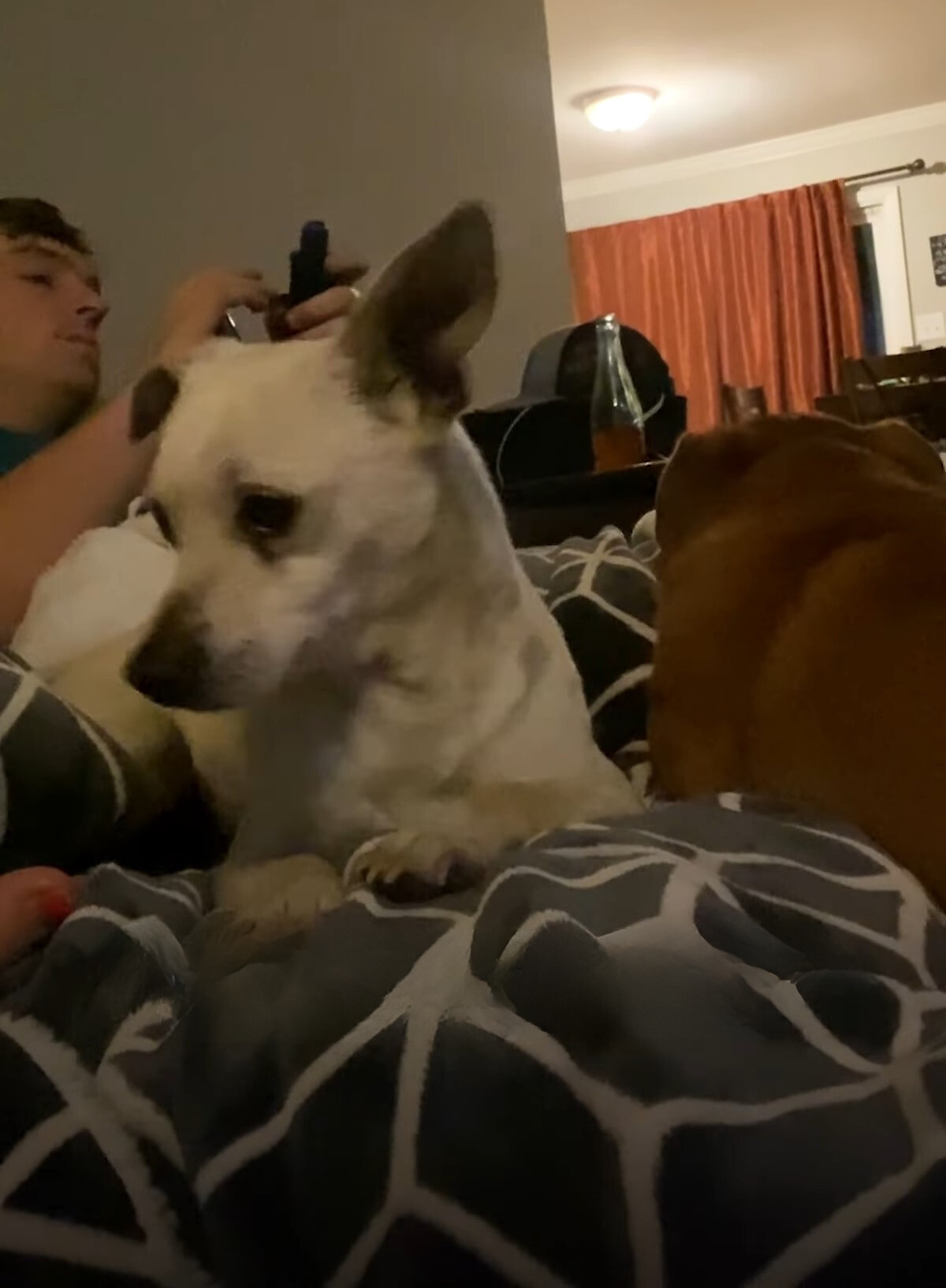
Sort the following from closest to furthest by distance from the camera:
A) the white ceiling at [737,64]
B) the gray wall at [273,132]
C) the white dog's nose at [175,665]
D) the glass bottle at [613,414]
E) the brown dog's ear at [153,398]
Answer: the white dog's nose at [175,665], the brown dog's ear at [153,398], the gray wall at [273,132], the glass bottle at [613,414], the white ceiling at [737,64]

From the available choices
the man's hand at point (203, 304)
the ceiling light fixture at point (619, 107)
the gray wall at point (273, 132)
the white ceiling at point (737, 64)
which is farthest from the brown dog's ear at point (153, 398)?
the ceiling light fixture at point (619, 107)

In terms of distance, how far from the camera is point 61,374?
61.7 inches

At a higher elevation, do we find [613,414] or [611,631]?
[613,414]

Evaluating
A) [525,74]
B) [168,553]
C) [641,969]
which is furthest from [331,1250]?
[525,74]

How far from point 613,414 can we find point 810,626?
4.94ft

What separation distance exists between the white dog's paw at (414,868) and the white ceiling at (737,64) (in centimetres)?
433

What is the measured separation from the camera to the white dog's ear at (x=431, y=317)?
86 centimetres

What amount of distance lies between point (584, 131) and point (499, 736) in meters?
5.72

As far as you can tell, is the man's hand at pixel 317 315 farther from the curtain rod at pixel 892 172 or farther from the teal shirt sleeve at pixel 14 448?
the curtain rod at pixel 892 172

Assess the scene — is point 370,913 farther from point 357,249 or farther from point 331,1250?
point 357,249

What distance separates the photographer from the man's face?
1.54 meters

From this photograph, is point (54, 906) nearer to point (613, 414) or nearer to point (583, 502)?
point (583, 502)

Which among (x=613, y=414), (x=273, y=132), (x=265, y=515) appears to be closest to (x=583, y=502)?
(x=613, y=414)

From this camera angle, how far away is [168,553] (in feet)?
4.05
